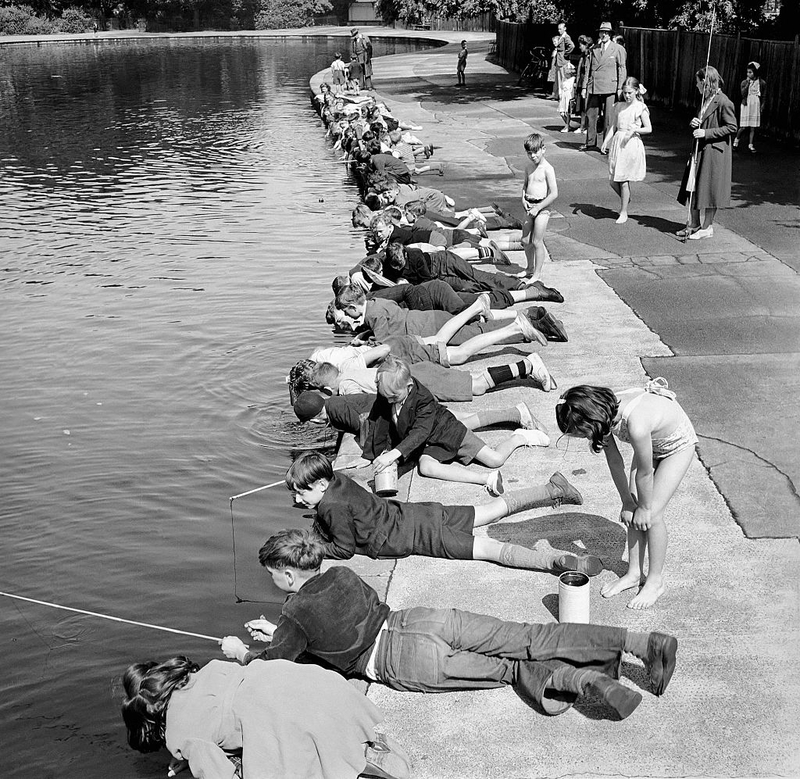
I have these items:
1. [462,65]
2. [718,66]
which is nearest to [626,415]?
[718,66]

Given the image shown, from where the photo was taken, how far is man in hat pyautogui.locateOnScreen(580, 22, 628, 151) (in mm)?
19656

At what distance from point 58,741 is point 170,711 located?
1.54m

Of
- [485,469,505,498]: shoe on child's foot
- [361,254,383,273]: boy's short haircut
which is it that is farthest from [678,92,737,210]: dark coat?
[485,469,505,498]: shoe on child's foot

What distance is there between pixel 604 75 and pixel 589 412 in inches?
638

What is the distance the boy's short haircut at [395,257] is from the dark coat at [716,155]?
4473mm

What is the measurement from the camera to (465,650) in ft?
16.9

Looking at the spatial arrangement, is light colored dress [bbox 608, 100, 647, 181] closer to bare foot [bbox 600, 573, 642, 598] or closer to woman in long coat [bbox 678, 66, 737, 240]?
woman in long coat [bbox 678, 66, 737, 240]

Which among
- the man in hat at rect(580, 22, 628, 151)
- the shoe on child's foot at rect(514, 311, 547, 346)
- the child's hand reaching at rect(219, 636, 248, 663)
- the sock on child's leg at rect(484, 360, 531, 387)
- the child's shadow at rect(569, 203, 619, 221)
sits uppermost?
the man in hat at rect(580, 22, 628, 151)

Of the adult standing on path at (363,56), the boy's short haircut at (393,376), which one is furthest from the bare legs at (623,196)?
the adult standing on path at (363,56)

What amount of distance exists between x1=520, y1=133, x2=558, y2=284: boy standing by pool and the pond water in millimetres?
2706

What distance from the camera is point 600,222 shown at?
15.1 metres

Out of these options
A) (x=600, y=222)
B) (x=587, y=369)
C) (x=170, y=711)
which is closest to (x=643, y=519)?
(x=170, y=711)

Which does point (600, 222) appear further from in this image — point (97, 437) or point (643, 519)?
point (643, 519)

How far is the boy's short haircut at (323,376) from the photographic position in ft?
26.7
